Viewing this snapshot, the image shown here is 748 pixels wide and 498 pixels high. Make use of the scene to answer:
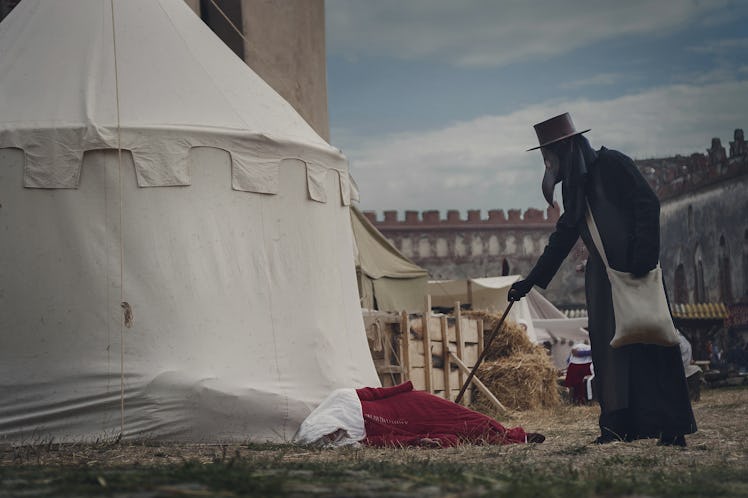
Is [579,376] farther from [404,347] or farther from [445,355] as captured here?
[404,347]

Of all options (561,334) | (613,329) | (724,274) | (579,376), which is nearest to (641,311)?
(613,329)

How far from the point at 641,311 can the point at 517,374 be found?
5.57m

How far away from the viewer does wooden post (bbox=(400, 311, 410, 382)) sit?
993cm

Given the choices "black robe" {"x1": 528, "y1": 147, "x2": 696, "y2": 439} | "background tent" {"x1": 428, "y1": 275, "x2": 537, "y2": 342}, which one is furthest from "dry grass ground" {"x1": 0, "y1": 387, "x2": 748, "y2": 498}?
"background tent" {"x1": 428, "y1": 275, "x2": 537, "y2": 342}

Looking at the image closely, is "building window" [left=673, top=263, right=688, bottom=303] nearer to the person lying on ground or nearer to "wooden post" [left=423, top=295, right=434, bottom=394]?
"wooden post" [left=423, top=295, right=434, bottom=394]

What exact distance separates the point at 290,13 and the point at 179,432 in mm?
6282

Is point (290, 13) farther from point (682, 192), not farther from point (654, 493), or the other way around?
point (682, 192)

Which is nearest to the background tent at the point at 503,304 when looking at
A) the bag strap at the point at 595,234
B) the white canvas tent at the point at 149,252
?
the white canvas tent at the point at 149,252

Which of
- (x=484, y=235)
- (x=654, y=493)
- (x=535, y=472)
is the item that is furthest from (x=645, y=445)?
(x=484, y=235)

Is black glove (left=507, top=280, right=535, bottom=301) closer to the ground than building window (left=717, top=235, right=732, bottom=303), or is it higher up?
closer to the ground

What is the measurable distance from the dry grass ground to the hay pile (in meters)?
4.22

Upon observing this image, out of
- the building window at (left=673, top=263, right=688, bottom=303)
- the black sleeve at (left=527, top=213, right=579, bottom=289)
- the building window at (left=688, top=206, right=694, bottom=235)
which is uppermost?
the building window at (left=688, top=206, right=694, bottom=235)

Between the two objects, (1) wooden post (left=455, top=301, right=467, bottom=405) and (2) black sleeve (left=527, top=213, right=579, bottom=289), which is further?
(1) wooden post (left=455, top=301, right=467, bottom=405)

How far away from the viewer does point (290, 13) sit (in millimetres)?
11797
